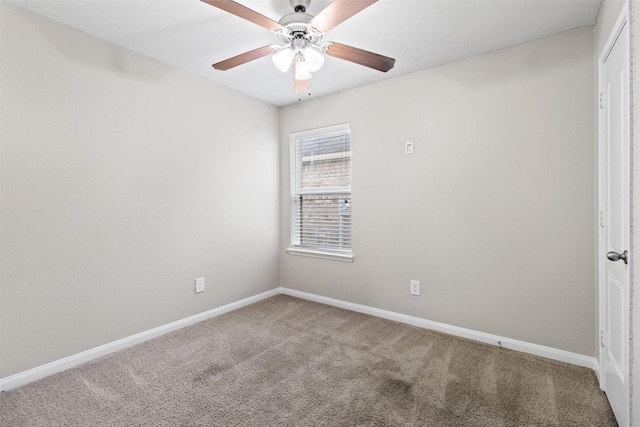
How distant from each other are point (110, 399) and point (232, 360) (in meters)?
0.76

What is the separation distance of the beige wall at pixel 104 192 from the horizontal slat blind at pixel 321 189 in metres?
0.73

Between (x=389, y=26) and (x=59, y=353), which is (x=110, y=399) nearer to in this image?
(x=59, y=353)

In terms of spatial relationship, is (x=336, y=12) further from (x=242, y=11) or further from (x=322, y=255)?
(x=322, y=255)

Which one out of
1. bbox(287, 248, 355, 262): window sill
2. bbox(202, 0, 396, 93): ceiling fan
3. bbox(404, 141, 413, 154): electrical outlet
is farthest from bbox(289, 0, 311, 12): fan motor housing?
bbox(287, 248, 355, 262): window sill

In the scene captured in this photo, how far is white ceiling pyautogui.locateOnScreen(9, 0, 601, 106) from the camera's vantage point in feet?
6.39

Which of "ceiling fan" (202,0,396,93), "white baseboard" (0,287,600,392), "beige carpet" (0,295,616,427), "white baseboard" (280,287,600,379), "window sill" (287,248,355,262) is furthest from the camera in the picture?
"window sill" (287,248,355,262)

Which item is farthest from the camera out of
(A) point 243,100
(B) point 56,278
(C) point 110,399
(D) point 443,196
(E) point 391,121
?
(A) point 243,100

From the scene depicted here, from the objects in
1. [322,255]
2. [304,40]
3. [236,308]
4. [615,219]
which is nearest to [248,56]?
[304,40]

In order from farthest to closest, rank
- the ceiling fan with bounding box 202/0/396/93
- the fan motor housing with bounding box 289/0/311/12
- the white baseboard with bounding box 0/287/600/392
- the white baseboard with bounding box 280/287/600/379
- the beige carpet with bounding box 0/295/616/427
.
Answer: the white baseboard with bounding box 280/287/600/379, the white baseboard with bounding box 0/287/600/392, the fan motor housing with bounding box 289/0/311/12, the beige carpet with bounding box 0/295/616/427, the ceiling fan with bounding box 202/0/396/93

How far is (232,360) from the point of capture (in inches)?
91.0

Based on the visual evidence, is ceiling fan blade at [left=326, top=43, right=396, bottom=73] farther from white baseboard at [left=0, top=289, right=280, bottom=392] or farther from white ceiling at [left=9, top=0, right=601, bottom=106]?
white baseboard at [left=0, top=289, right=280, bottom=392]

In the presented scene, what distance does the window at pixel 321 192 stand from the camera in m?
3.47

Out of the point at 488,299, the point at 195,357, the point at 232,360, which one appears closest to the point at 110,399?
the point at 195,357

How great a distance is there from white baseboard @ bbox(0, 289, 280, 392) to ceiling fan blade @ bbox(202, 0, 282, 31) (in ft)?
8.16
